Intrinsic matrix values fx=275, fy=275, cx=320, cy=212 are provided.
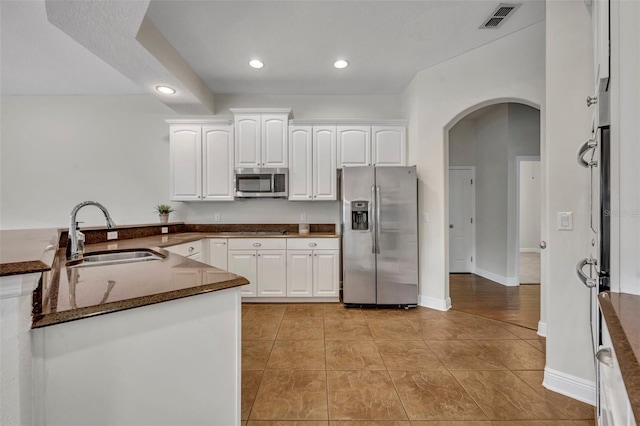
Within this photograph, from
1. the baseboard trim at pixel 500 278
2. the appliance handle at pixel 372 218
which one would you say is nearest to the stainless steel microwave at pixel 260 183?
the appliance handle at pixel 372 218

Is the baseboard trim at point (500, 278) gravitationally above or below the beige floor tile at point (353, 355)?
above

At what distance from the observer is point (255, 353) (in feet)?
7.57

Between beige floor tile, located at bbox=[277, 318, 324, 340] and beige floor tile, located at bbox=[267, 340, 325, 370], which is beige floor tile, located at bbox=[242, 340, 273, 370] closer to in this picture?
beige floor tile, located at bbox=[267, 340, 325, 370]

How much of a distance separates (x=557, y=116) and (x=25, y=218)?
6.19 meters

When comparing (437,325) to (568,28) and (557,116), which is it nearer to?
(557,116)

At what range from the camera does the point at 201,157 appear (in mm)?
3791

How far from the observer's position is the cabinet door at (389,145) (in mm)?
3752

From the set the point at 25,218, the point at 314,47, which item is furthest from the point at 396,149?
the point at 25,218

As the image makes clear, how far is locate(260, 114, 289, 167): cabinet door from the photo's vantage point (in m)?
3.73

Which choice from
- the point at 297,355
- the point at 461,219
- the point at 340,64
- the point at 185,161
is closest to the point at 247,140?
the point at 185,161

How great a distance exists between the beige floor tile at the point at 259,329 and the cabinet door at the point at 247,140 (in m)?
2.01

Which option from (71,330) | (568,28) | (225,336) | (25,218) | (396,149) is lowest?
(225,336)

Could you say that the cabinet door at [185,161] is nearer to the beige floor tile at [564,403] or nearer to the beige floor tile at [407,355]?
the beige floor tile at [407,355]

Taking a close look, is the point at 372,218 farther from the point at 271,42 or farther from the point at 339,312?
the point at 271,42
